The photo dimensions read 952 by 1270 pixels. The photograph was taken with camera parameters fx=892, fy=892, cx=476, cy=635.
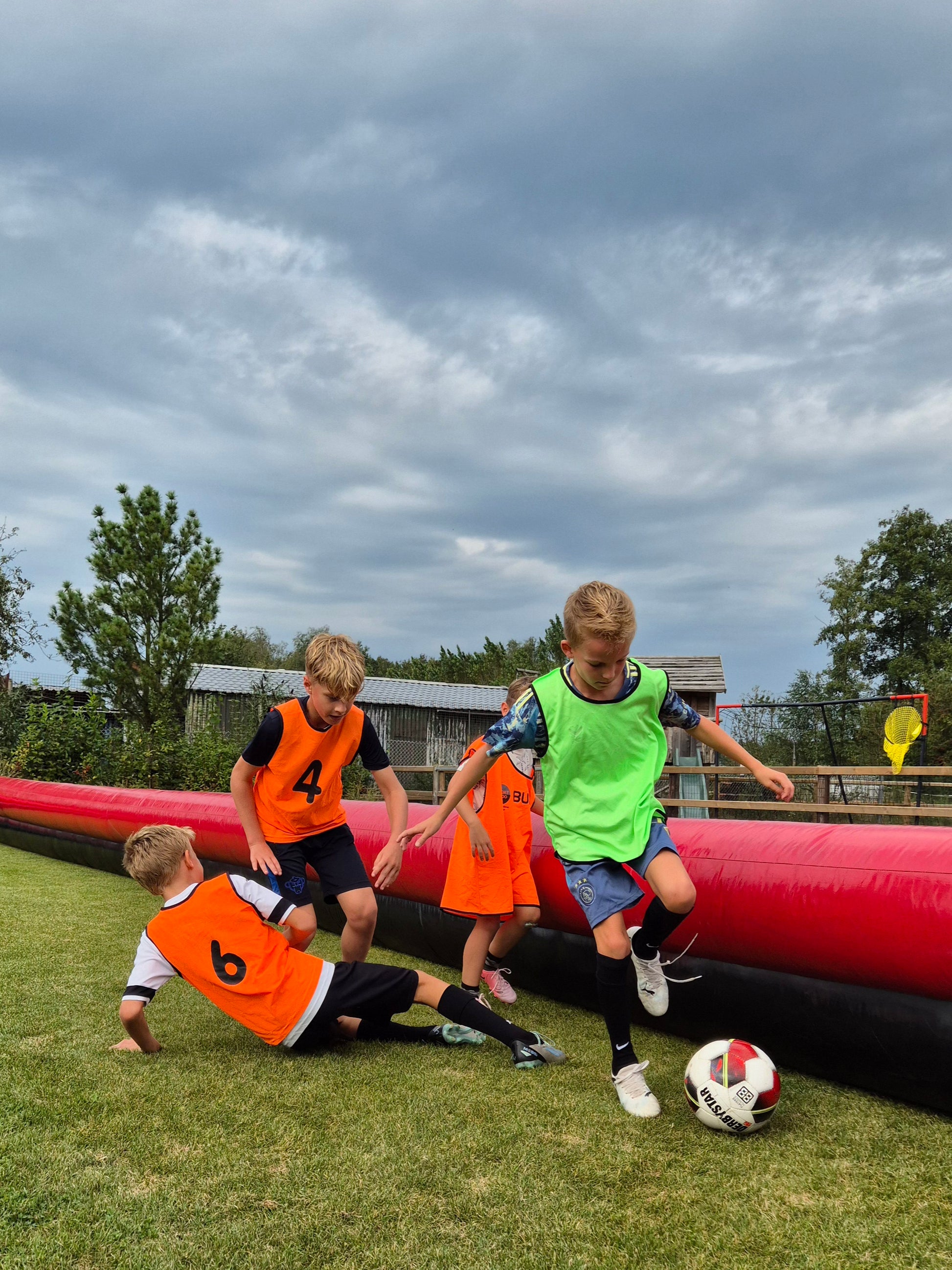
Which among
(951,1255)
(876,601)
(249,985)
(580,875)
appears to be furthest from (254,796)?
(876,601)

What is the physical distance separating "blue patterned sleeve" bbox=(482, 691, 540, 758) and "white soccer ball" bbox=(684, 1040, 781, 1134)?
3.83 ft

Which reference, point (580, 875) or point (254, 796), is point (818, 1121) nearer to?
point (580, 875)

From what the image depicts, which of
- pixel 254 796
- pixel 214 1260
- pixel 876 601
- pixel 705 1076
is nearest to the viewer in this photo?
pixel 214 1260

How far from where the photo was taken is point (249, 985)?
10.3 ft

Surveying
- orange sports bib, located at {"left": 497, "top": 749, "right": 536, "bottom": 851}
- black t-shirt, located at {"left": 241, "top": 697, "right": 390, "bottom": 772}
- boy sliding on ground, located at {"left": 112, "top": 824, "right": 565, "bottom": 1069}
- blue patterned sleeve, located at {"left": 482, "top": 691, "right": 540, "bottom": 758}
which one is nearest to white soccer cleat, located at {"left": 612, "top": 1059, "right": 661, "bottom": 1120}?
boy sliding on ground, located at {"left": 112, "top": 824, "right": 565, "bottom": 1069}

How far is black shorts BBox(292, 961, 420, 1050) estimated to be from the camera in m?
3.21

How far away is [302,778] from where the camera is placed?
3.87 metres

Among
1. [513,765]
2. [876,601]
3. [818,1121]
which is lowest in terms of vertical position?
[818,1121]

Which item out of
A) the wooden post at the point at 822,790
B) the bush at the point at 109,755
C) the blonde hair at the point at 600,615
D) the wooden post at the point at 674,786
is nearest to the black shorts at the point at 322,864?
the blonde hair at the point at 600,615

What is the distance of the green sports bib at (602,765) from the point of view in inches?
122

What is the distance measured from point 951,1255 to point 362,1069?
187cm

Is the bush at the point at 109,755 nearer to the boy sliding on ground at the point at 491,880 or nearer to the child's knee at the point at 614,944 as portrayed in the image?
the boy sliding on ground at the point at 491,880

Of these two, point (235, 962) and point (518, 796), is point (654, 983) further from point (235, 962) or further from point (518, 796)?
point (235, 962)

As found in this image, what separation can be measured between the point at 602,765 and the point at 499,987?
1542mm
